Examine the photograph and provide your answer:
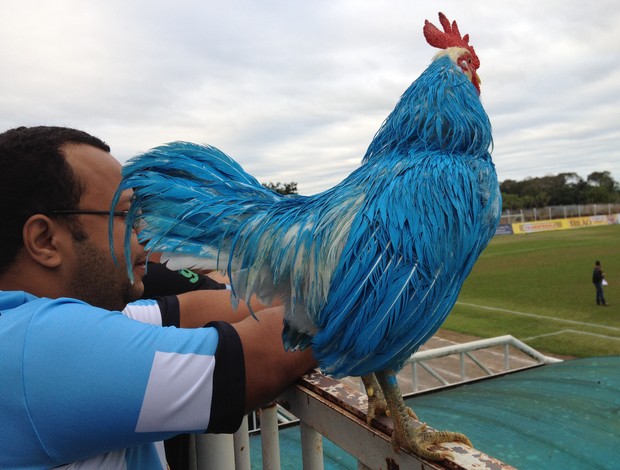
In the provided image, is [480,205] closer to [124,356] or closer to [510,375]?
[124,356]

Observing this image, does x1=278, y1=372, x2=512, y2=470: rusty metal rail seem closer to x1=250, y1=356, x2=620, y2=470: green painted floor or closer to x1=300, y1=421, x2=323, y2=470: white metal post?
x1=300, y1=421, x2=323, y2=470: white metal post

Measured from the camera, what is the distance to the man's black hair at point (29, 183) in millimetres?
1156

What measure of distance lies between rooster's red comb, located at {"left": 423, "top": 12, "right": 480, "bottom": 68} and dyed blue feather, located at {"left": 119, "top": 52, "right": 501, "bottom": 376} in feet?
4.06

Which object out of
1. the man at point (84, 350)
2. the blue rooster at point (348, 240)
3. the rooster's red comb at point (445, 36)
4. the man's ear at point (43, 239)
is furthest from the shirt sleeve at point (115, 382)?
the rooster's red comb at point (445, 36)

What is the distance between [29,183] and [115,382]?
0.59 m

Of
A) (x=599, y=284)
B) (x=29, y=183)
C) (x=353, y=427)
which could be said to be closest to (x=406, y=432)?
(x=353, y=427)

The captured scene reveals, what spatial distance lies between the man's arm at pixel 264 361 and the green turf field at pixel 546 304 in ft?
34.2

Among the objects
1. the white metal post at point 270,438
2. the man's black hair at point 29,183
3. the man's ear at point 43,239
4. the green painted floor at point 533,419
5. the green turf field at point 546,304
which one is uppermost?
the man's black hair at point 29,183

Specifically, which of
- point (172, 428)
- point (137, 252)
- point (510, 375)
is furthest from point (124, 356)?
point (510, 375)

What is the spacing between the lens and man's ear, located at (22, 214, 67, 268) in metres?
1.16

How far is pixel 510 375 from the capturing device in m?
4.45

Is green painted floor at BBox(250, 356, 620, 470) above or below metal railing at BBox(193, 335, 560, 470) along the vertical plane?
below

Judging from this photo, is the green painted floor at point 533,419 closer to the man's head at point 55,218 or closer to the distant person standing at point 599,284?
the man's head at point 55,218

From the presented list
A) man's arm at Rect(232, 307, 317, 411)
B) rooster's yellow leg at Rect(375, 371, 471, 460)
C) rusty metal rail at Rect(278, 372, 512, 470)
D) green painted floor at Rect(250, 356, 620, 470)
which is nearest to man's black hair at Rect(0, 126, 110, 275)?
man's arm at Rect(232, 307, 317, 411)
